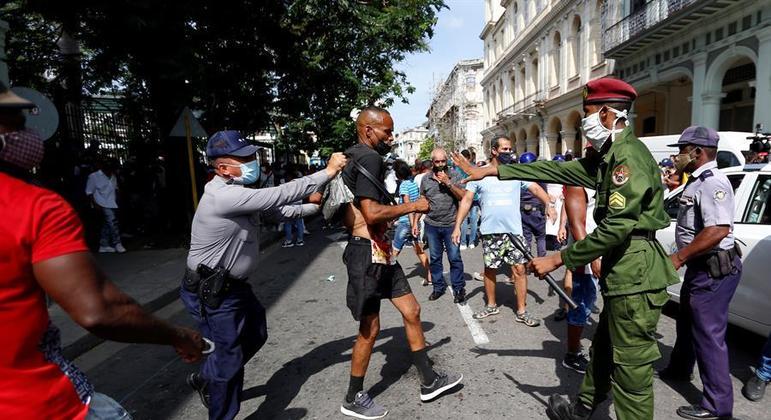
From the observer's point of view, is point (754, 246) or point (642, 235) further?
point (754, 246)

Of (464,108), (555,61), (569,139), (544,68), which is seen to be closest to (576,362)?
(569,139)

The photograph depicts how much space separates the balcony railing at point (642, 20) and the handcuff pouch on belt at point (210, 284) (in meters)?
14.8

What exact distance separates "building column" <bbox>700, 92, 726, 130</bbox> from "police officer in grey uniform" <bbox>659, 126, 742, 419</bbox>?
12.8 m

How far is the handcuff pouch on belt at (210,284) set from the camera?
263cm

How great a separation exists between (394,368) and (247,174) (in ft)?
6.85

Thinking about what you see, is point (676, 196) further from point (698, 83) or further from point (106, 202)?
point (698, 83)

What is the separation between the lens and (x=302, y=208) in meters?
3.32

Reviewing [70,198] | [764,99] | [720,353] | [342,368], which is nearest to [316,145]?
[70,198]

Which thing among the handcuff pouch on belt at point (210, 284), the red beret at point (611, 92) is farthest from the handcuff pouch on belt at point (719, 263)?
the handcuff pouch on belt at point (210, 284)

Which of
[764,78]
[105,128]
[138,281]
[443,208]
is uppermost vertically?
[105,128]

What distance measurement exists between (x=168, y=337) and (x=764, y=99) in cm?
1431

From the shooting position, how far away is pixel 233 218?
2680 mm

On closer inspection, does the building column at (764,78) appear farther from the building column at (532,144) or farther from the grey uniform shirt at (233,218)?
the building column at (532,144)

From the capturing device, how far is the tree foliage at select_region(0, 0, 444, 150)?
7410 millimetres
